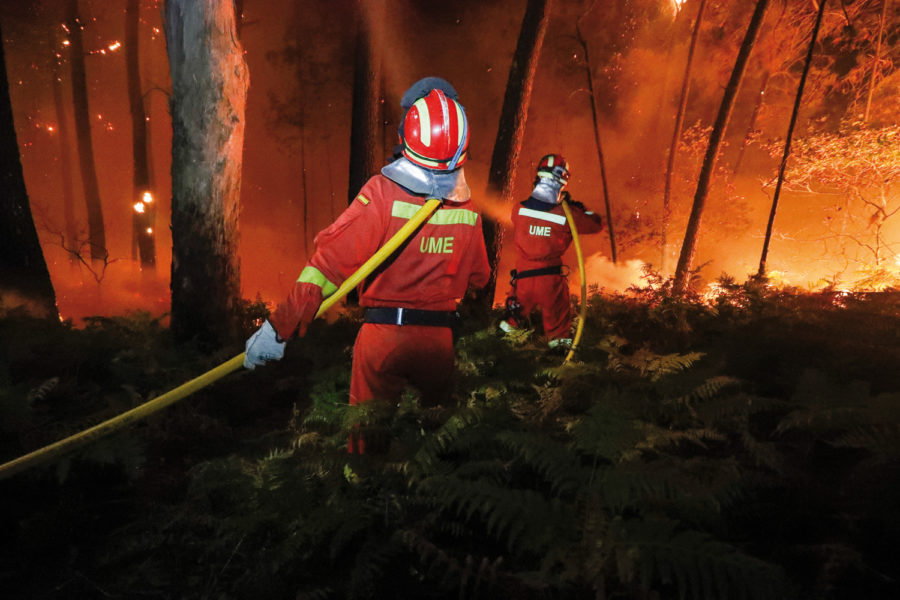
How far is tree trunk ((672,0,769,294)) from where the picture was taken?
1146 centimetres

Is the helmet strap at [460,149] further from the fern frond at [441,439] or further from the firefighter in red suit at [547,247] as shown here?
the firefighter in red suit at [547,247]

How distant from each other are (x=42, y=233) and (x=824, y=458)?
41508mm

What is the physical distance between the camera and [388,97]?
20469 mm

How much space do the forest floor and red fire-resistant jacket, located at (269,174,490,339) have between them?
0.77 m

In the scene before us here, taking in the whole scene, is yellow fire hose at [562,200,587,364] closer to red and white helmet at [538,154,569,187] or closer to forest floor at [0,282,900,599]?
red and white helmet at [538,154,569,187]

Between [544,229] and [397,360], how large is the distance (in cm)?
375

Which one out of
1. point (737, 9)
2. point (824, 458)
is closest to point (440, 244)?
point (824, 458)

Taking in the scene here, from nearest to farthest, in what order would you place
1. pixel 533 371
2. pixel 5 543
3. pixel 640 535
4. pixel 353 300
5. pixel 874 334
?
pixel 640 535 → pixel 5 543 → pixel 533 371 → pixel 874 334 → pixel 353 300

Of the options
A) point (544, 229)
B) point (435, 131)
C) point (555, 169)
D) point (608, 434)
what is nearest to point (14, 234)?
point (435, 131)

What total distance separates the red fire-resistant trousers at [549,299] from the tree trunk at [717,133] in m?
5.24

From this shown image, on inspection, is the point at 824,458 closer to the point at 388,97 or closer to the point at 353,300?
the point at 353,300

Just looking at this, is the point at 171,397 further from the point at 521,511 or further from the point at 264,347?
the point at 521,511

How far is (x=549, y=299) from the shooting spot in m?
6.48

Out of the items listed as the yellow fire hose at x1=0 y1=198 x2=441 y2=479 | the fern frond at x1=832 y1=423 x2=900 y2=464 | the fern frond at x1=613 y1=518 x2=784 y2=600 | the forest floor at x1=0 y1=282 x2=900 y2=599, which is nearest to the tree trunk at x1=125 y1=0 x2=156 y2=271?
the forest floor at x1=0 y1=282 x2=900 y2=599
